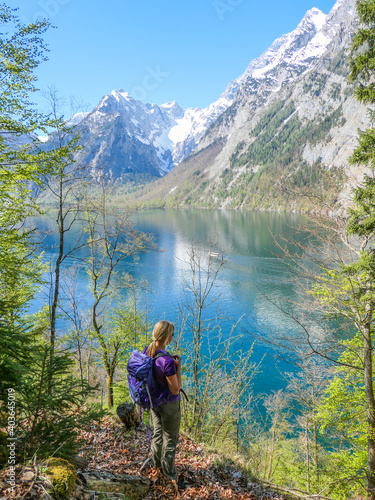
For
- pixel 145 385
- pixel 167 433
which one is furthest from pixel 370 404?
pixel 145 385

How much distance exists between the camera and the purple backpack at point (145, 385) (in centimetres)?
334

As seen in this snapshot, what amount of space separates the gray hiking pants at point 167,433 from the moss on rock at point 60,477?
1.12 m

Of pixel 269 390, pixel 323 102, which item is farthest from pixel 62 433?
pixel 323 102

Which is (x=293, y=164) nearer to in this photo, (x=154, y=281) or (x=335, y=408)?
(x=154, y=281)

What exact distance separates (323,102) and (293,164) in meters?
47.7

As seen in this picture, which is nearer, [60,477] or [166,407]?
[60,477]

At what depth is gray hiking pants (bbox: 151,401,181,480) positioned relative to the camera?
139 inches

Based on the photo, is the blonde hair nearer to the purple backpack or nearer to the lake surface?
the purple backpack

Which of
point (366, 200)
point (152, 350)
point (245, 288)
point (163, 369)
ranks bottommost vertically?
point (245, 288)

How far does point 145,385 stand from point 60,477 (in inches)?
46.0

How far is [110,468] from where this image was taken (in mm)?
4266

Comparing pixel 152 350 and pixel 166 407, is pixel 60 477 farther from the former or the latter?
pixel 152 350

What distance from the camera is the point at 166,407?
350 cm

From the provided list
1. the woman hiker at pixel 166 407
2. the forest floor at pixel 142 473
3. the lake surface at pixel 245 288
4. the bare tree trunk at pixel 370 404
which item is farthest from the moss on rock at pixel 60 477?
the lake surface at pixel 245 288
